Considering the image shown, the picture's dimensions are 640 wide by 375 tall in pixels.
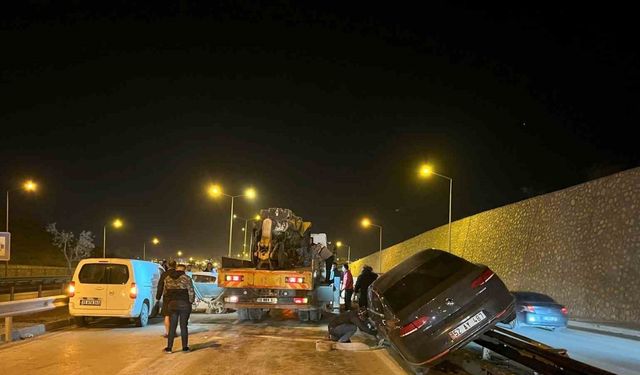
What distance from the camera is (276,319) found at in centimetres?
2009

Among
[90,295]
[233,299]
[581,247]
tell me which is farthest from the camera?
[581,247]

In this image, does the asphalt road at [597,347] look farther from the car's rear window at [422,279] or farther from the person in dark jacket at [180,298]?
the person in dark jacket at [180,298]

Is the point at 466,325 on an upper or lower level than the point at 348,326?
upper

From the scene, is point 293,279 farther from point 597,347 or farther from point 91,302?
point 597,347

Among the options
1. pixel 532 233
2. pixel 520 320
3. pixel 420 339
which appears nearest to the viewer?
pixel 420 339

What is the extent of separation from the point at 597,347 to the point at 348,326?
6.55m

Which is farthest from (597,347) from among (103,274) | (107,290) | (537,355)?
(103,274)

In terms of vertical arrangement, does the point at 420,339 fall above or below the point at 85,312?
above

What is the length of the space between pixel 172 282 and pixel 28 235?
3599 inches

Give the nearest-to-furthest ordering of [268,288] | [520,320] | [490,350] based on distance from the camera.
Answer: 1. [490,350]
2. [268,288]
3. [520,320]

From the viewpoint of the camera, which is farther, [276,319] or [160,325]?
[276,319]

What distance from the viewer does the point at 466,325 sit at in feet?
26.4

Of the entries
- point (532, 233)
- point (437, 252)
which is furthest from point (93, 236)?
point (437, 252)

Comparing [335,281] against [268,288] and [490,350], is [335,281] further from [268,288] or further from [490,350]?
[490,350]
